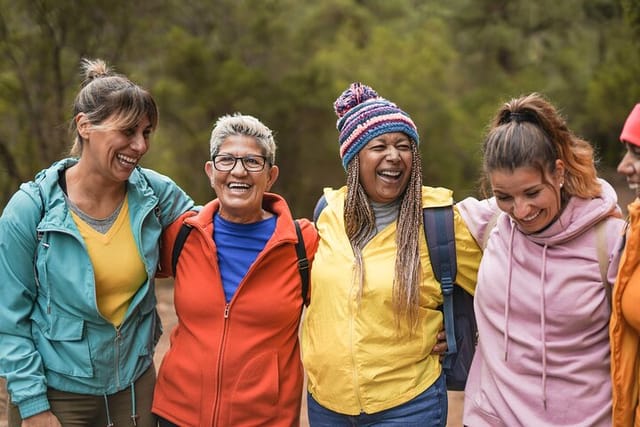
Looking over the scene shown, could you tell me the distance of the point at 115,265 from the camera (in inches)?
108

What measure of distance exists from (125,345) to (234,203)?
696 millimetres

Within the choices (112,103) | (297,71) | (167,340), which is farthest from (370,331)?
(297,71)

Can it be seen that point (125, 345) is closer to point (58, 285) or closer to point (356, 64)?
point (58, 285)

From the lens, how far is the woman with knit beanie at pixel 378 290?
270 centimetres

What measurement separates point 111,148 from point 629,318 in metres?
1.90

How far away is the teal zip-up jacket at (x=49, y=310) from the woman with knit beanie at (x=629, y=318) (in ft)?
5.62

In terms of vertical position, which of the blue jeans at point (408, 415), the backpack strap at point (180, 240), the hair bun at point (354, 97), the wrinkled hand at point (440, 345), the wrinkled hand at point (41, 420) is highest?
the hair bun at point (354, 97)

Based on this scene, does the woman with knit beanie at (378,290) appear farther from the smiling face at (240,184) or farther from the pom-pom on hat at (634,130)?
the pom-pom on hat at (634,130)

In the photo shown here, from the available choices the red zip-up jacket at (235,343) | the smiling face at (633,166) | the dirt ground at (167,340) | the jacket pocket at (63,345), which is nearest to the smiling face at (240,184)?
the red zip-up jacket at (235,343)

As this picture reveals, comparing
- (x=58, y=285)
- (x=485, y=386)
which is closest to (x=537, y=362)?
(x=485, y=386)

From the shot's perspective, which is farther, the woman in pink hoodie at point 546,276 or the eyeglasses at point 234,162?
the eyeglasses at point 234,162

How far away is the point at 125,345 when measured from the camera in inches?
110

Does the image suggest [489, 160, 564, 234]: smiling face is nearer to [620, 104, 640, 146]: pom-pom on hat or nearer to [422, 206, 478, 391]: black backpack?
[620, 104, 640, 146]: pom-pom on hat

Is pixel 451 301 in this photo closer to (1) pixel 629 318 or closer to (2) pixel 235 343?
(1) pixel 629 318
